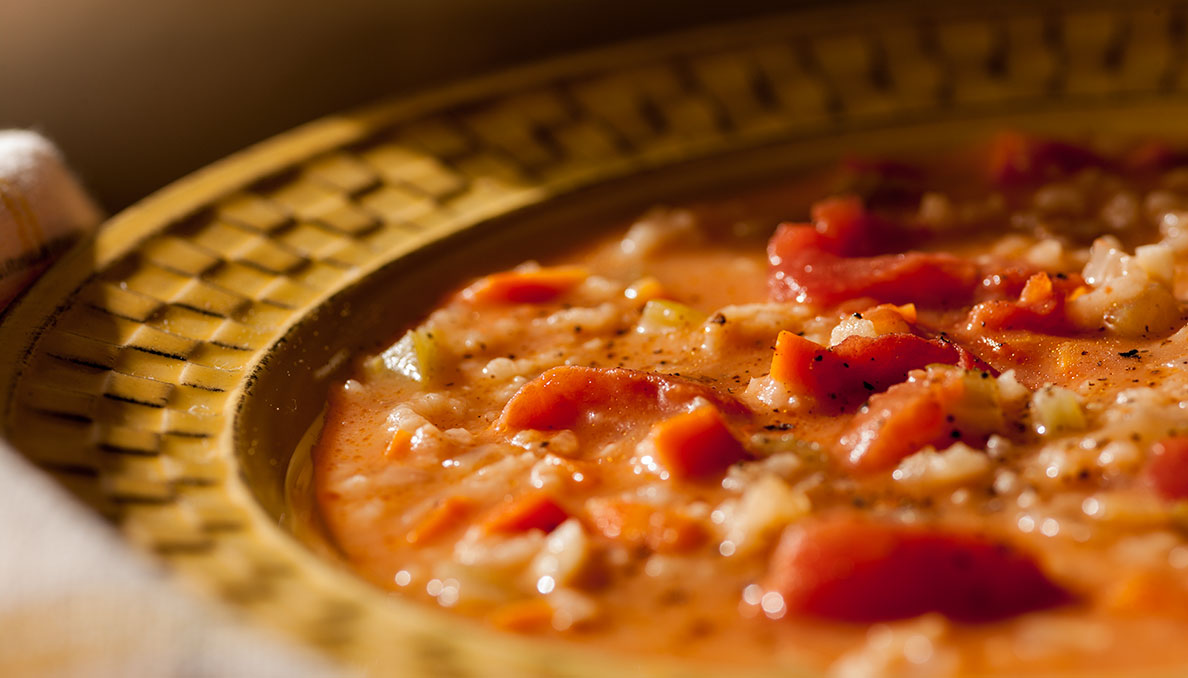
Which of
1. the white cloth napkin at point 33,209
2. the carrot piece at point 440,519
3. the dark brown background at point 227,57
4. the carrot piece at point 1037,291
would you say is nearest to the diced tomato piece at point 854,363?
the carrot piece at point 1037,291

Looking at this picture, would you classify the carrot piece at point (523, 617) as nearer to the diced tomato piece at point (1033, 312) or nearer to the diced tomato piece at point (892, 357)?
the diced tomato piece at point (892, 357)

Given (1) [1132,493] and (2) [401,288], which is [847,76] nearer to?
(2) [401,288]

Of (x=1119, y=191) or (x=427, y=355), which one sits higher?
(x=1119, y=191)

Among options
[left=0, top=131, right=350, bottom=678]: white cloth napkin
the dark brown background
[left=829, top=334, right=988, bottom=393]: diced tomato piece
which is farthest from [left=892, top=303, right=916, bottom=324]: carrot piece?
the dark brown background

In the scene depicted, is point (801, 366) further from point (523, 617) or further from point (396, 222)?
point (396, 222)

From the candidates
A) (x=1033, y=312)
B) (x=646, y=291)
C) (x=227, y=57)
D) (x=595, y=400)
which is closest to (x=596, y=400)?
(x=595, y=400)

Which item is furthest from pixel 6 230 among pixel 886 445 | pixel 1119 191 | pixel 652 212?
pixel 1119 191
